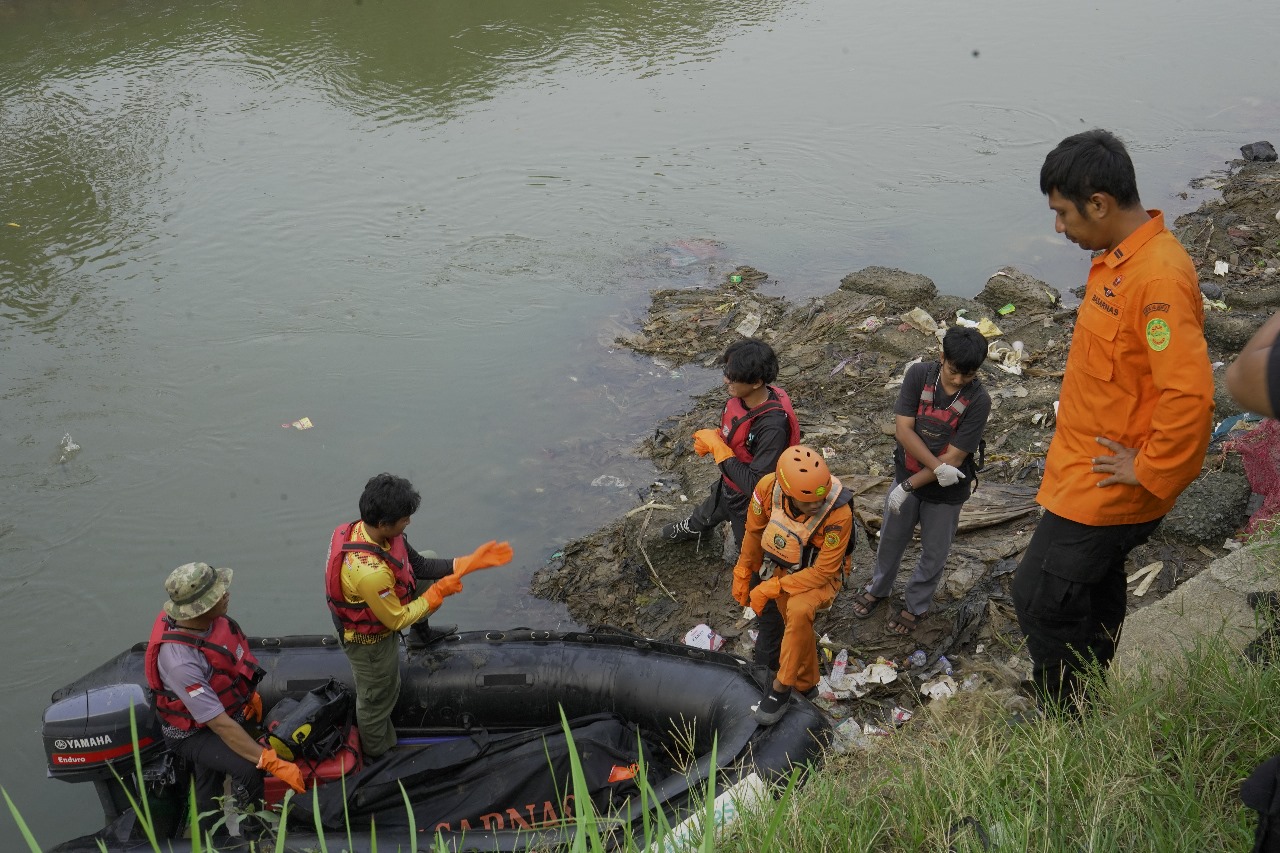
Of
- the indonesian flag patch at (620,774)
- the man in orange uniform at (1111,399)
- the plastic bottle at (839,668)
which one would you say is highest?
the man in orange uniform at (1111,399)

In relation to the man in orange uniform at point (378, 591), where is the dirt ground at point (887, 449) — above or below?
below

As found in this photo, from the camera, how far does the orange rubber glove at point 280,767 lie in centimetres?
394

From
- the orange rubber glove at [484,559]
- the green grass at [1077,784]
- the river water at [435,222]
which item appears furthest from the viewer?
the river water at [435,222]

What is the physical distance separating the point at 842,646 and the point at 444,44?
1443 centimetres

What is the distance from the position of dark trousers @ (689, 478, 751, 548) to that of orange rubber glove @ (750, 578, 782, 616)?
564mm

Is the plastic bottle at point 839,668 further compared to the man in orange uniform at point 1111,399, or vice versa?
the plastic bottle at point 839,668

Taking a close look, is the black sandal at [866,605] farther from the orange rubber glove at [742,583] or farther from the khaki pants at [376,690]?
the khaki pants at [376,690]

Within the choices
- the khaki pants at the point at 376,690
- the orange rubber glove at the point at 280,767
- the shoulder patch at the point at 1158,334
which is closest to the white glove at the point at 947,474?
the shoulder patch at the point at 1158,334

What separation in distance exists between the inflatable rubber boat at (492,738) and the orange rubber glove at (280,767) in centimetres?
9

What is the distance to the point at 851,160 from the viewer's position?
1330 cm

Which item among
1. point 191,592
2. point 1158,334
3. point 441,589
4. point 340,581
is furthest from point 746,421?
point 191,592

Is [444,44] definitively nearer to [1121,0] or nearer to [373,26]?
[373,26]

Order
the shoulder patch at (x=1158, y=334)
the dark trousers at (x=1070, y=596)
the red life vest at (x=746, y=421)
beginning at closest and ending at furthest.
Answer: the shoulder patch at (x=1158, y=334) → the dark trousers at (x=1070, y=596) → the red life vest at (x=746, y=421)

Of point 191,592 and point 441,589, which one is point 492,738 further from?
point 191,592
